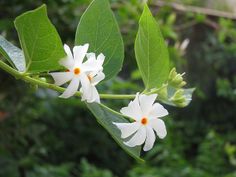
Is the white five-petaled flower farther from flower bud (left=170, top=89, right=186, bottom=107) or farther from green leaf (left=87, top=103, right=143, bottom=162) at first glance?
flower bud (left=170, top=89, right=186, bottom=107)

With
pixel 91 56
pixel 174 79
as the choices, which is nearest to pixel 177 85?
pixel 174 79

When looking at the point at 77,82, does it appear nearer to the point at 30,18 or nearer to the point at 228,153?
the point at 30,18

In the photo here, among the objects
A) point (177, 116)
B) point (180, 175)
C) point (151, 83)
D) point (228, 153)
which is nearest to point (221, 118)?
point (177, 116)

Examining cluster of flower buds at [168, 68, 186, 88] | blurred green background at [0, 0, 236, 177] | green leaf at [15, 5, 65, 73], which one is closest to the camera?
green leaf at [15, 5, 65, 73]

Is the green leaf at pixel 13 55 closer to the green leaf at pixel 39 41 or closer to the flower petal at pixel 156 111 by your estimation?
the green leaf at pixel 39 41

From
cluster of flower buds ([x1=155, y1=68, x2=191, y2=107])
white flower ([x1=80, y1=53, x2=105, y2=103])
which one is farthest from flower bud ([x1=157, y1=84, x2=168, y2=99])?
white flower ([x1=80, y1=53, x2=105, y2=103])

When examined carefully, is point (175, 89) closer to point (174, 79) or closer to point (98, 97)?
point (174, 79)
